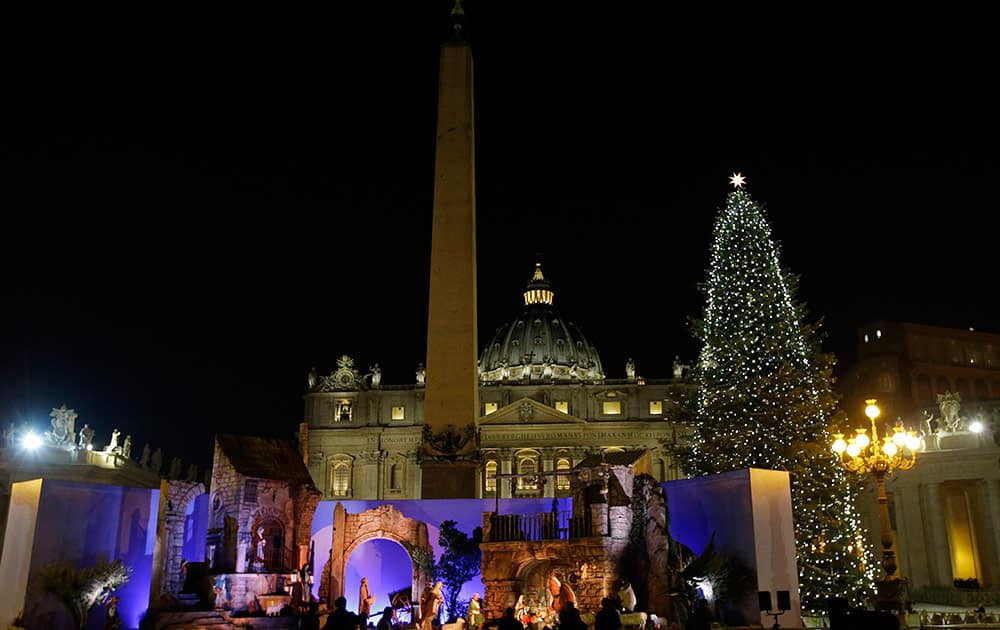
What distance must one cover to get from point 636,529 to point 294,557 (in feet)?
27.5

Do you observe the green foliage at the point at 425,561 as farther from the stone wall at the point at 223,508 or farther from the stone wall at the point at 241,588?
the stone wall at the point at 223,508

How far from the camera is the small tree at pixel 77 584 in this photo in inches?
749

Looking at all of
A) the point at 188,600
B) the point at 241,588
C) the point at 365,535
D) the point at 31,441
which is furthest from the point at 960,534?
the point at 31,441

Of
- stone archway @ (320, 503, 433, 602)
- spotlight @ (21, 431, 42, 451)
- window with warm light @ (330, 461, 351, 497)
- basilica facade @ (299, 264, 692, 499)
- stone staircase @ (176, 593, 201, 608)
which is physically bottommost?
stone staircase @ (176, 593, 201, 608)

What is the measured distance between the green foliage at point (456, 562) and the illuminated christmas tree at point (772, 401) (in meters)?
5.85

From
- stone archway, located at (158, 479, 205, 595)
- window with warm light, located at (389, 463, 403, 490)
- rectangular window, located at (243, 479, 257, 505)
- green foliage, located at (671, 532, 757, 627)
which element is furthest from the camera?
window with warm light, located at (389, 463, 403, 490)

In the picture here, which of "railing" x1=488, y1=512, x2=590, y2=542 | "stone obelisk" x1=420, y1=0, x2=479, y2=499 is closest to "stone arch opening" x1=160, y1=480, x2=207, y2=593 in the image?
"stone obelisk" x1=420, y1=0, x2=479, y2=499

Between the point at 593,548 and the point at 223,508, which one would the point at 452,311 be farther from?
the point at 593,548

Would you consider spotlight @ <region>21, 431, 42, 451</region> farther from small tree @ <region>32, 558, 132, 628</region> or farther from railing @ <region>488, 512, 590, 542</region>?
railing @ <region>488, 512, 590, 542</region>

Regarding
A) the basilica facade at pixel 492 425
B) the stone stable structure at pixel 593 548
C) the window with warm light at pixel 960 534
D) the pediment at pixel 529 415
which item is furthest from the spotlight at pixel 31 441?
the window with warm light at pixel 960 534

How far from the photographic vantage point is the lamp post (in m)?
15.2

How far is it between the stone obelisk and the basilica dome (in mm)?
67861

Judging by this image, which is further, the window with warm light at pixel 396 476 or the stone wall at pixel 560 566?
the window with warm light at pixel 396 476

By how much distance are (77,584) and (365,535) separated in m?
6.78
